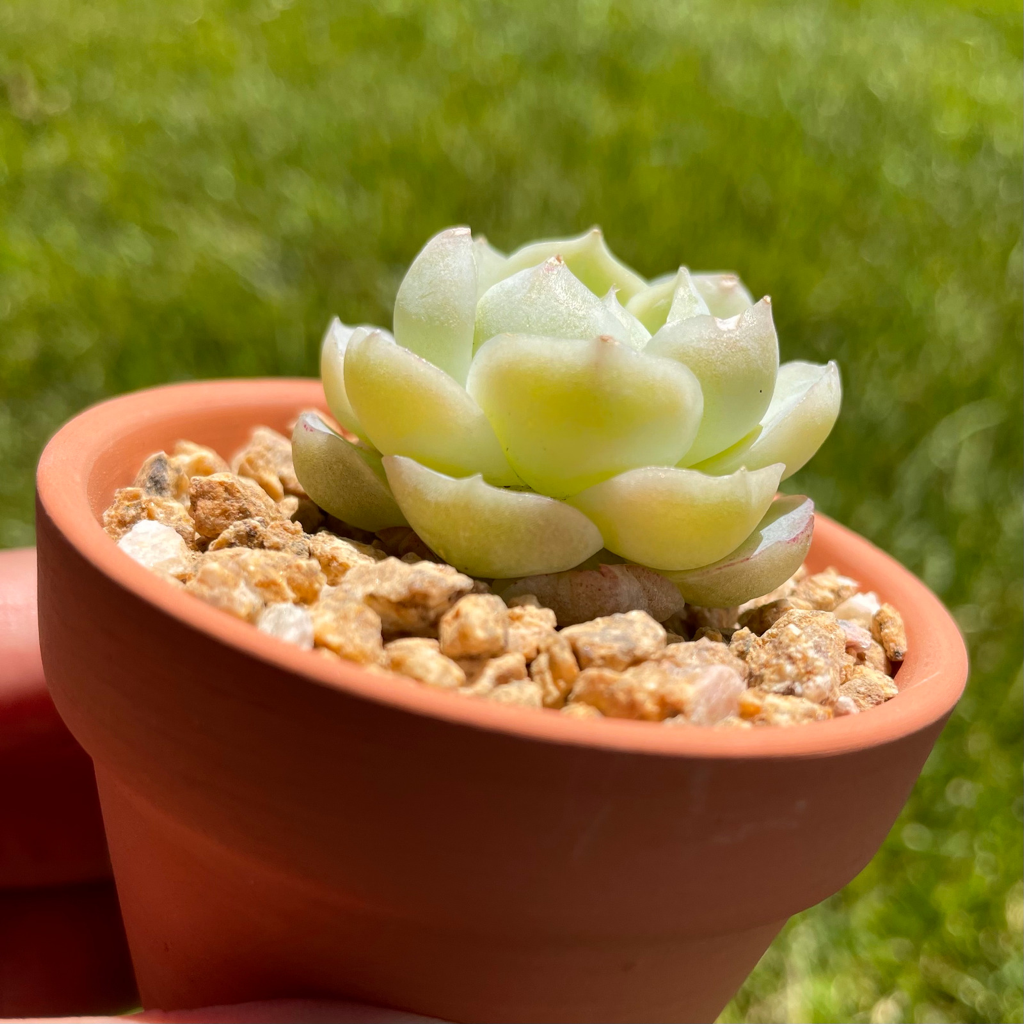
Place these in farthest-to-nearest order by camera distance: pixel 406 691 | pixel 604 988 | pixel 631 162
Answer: pixel 631 162 → pixel 604 988 → pixel 406 691

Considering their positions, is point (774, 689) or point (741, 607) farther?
point (741, 607)

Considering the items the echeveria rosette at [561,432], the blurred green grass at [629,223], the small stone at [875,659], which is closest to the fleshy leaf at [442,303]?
the echeveria rosette at [561,432]

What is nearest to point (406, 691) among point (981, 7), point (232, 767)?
point (232, 767)

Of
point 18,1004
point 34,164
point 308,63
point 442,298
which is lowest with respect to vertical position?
point 18,1004

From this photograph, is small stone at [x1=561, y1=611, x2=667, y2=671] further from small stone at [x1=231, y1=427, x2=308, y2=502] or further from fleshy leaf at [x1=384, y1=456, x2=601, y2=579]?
small stone at [x1=231, y1=427, x2=308, y2=502]

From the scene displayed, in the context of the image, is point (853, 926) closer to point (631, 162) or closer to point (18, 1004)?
point (18, 1004)

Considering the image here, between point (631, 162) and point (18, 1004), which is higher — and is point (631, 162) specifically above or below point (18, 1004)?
above

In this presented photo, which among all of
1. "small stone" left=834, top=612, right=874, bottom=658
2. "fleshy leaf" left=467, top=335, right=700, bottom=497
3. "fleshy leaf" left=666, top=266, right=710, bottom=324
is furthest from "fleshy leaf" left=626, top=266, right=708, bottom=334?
"small stone" left=834, top=612, right=874, bottom=658
